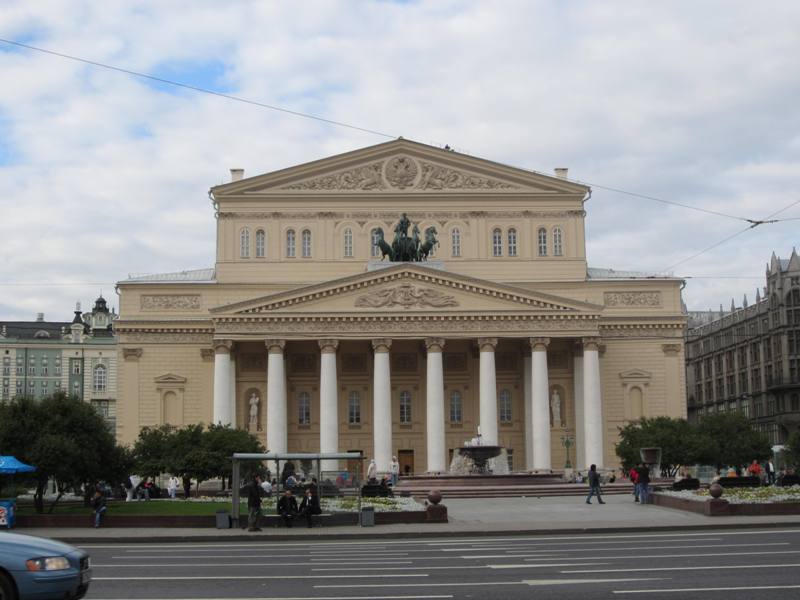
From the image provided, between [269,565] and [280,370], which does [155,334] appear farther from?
[269,565]

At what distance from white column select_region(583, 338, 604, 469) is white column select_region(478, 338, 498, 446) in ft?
18.8

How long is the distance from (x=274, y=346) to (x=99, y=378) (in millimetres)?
58532

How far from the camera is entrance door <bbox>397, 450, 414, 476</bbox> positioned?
7738cm

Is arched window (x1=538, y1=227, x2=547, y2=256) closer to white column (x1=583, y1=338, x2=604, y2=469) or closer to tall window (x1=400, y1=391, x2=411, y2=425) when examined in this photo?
white column (x1=583, y1=338, x2=604, y2=469)

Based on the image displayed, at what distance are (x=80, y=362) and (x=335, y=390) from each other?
60400 millimetres

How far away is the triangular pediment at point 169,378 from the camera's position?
7569 cm

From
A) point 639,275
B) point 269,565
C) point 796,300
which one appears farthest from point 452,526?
point 796,300

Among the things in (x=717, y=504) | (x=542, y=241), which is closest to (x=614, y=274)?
(x=542, y=241)

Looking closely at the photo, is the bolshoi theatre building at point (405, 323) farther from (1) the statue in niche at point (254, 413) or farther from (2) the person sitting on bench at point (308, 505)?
A: (2) the person sitting on bench at point (308, 505)

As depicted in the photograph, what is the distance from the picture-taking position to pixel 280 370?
71.8 meters

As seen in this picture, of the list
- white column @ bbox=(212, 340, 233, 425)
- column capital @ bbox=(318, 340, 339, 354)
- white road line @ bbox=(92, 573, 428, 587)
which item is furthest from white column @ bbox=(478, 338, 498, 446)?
white road line @ bbox=(92, 573, 428, 587)

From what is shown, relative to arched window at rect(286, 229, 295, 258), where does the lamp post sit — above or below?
below

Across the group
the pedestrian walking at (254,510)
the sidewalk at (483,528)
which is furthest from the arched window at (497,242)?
the pedestrian walking at (254,510)

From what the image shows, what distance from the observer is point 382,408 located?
70.6 m
